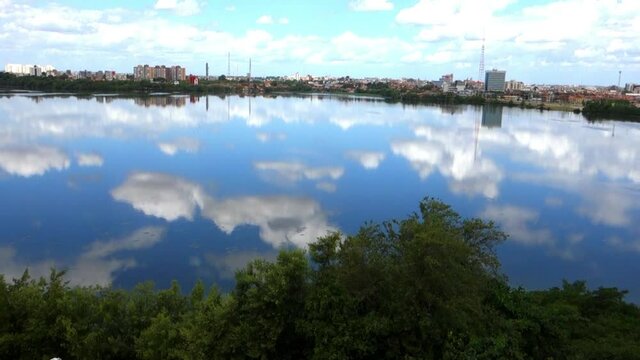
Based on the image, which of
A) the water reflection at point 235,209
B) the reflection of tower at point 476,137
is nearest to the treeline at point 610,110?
the reflection of tower at point 476,137

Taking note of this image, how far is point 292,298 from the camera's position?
15.3 feet

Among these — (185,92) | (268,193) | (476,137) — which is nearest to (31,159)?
(268,193)

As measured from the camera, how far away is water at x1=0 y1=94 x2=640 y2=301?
9000 millimetres

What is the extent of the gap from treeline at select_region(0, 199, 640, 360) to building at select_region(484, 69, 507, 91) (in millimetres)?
96639

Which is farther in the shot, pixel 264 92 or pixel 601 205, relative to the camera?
pixel 264 92

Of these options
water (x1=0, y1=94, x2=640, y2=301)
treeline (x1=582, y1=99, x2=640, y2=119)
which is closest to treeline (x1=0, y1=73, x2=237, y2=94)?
water (x1=0, y1=94, x2=640, y2=301)

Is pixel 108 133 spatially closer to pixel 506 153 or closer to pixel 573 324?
pixel 506 153

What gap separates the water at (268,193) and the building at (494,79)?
2849 inches

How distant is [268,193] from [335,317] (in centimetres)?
902

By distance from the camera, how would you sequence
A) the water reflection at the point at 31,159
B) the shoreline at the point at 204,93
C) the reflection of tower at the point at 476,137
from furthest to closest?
the shoreline at the point at 204,93 → the reflection of tower at the point at 476,137 → the water reflection at the point at 31,159

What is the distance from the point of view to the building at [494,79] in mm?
96438

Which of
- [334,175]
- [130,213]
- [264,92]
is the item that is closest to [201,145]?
[334,175]

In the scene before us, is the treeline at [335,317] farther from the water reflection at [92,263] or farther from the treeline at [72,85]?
the treeline at [72,85]

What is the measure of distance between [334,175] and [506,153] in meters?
9.10
